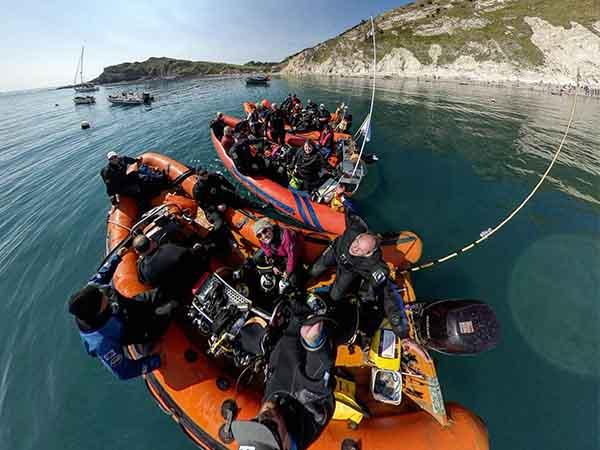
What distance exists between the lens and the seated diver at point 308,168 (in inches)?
236

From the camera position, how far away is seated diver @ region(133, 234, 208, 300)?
9.35 ft

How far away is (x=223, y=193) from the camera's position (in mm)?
4793

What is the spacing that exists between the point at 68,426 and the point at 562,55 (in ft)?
172

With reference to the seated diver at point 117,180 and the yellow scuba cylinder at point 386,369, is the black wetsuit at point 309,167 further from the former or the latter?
the yellow scuba cylinder at point 386,369

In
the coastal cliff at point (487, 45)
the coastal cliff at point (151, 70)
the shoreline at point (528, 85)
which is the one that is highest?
the coastal cliff at point (151, 70)

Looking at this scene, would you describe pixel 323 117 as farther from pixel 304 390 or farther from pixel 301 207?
pixel 304 390

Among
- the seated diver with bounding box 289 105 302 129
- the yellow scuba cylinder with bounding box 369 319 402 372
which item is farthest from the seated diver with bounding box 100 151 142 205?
the seated diver with bounding box 289 105 302 129

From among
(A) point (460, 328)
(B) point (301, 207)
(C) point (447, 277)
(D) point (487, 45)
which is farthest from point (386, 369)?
(D) point (487, 45)

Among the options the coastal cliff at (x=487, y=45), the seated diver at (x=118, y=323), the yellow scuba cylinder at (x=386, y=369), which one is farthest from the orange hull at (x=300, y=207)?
the coastal cliff at (x=487, y=45)

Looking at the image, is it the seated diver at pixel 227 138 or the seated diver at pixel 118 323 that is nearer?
the seated diver at pixel 118 323

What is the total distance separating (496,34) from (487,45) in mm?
3370

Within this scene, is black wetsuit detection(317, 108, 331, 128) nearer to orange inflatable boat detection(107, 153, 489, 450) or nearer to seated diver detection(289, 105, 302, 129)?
seated diver detection(289, 105, 302, 129)

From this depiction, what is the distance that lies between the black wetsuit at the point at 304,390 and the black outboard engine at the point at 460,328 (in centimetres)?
139

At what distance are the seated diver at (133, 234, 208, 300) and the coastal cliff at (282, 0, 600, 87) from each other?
91.7 ft
